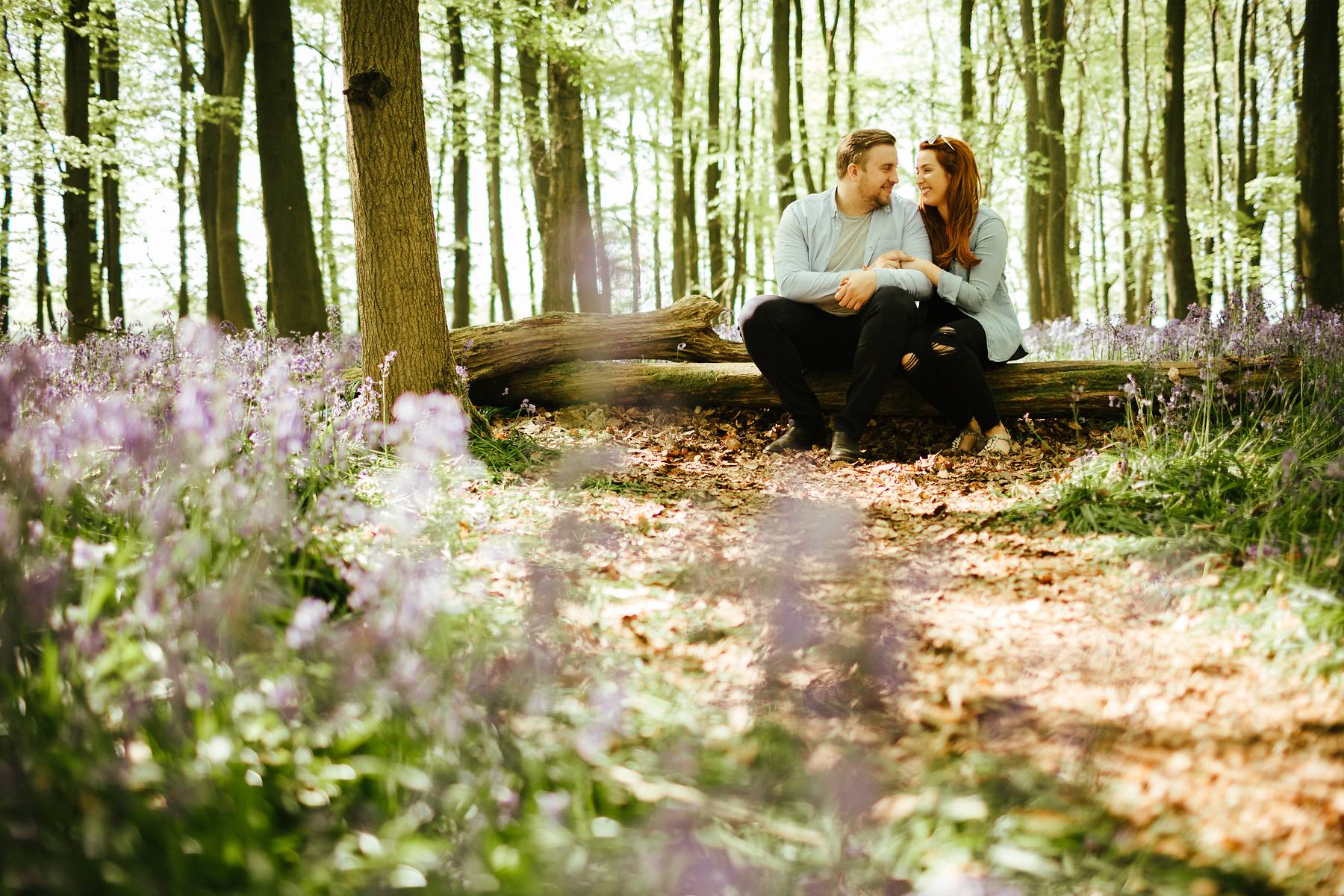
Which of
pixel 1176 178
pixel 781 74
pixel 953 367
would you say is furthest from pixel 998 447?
pixel 781 74

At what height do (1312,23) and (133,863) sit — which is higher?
(1312,23)

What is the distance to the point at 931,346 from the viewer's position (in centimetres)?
451

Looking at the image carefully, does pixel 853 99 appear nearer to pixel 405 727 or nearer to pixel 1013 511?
pixel 1013 511

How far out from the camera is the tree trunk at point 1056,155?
40.8ft

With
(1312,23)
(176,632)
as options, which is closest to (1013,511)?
(176,632)

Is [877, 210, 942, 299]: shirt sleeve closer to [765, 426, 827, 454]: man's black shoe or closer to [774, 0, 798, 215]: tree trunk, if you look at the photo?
[765, 426, 827, 454]: man's black shoe

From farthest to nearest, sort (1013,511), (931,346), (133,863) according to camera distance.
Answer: (931,346) < (1013,511) < (133,863)

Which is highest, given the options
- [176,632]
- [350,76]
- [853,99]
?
[853,99]

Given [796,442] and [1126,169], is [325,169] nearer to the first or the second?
[796,442]

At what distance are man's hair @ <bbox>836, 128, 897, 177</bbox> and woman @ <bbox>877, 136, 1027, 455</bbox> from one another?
0.24m

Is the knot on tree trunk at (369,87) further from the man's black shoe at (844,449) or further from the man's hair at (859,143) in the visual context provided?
the man's black shoe at (844,449)

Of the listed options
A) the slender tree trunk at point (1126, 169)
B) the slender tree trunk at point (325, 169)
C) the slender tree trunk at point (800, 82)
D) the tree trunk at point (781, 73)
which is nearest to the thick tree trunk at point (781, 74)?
the tree trunk at point (781, 73)

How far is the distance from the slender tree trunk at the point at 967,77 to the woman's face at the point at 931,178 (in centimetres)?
944

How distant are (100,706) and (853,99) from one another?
15.6 m
